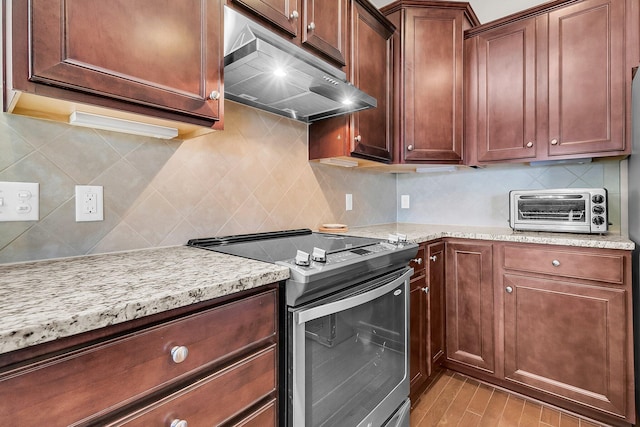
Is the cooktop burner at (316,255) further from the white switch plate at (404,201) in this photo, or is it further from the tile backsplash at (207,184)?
the white switch plate at (404,201)

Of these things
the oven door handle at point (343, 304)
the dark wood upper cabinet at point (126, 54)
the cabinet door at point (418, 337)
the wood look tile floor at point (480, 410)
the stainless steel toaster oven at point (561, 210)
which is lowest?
the wood look tile floor at point (480, 410)

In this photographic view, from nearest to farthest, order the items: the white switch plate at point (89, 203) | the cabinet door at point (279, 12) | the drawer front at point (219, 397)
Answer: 1. the drawer front at point (219, 397)
2. the white switch plate at point (89, 203)
3. the cabinet door at point (279, 12)

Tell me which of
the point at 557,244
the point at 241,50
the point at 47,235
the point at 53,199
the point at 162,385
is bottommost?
the point at 162,385

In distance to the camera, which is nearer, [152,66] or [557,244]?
[152,66]

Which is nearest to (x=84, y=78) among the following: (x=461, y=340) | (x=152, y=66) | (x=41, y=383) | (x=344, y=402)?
(x=152, y=66)

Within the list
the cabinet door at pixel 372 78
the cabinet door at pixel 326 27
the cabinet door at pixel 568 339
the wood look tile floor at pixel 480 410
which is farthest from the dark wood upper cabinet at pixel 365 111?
the wood look tile floor at pixel 480 410

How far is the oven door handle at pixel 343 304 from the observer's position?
0.96 m

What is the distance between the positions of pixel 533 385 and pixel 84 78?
246cm

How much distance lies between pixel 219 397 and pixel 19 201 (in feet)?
2.83

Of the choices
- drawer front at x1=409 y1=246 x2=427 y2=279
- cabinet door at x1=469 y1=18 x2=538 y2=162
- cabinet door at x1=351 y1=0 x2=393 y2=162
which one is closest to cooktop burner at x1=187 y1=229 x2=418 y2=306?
drawer front at x1=409 y1=246 x2=427 y2=279

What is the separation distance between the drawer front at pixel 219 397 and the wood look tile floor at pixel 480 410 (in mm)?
1168

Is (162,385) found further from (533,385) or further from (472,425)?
(533,385)

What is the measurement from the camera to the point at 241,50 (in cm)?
112

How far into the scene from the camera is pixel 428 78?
214 cm
